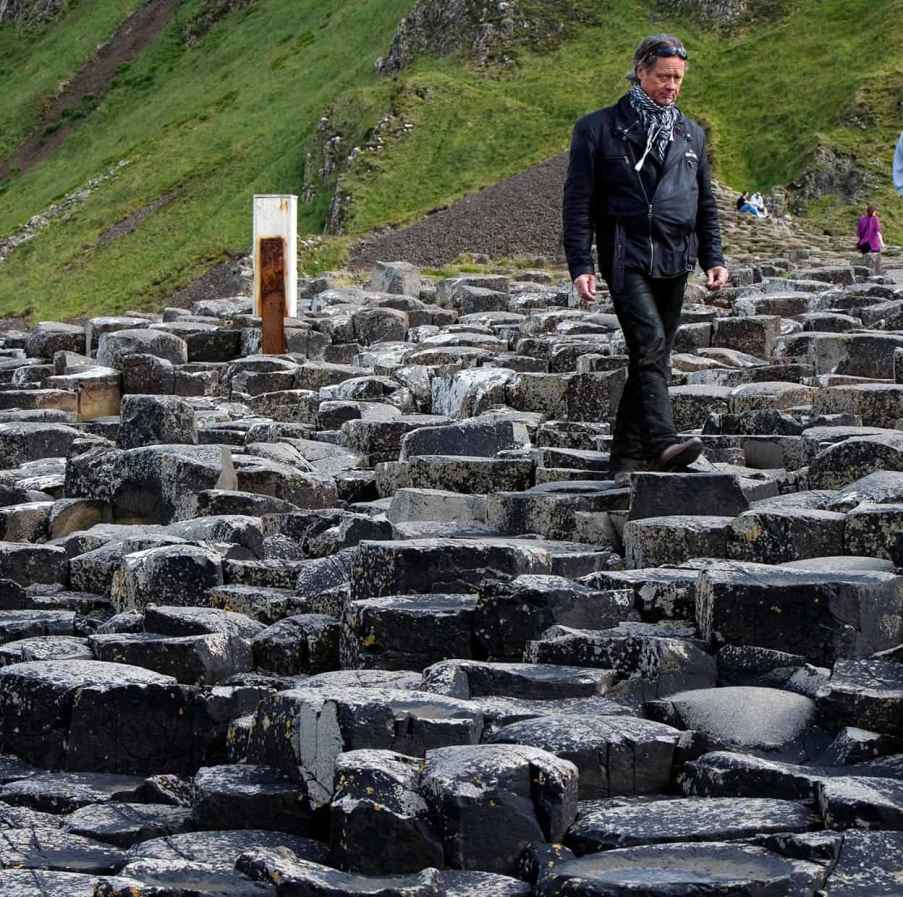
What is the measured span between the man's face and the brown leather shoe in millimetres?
1730

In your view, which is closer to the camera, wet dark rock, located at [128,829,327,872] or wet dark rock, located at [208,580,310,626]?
wet dark rock, located at [128,829,327,872]

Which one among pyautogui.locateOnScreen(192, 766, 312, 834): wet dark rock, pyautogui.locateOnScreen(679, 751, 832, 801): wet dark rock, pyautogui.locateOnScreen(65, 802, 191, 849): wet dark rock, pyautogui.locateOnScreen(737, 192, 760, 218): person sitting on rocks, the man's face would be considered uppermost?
pyautogui.locateOnScreen(737, 192, 760, 218): person sitting on rocks

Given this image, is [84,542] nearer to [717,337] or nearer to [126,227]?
[717,337]

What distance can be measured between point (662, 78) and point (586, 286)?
1.11 m

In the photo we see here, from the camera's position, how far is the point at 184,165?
59656 millimetres

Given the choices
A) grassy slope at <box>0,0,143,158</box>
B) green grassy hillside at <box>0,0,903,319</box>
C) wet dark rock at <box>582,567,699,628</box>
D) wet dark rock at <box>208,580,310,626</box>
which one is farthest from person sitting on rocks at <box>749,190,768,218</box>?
grassy slope at <box>0,0,143,158</box>

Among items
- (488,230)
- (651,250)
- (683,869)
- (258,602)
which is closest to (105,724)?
(258,602)

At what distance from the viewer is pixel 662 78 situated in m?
8.39

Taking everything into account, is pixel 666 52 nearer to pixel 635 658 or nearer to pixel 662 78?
pixel 662 78

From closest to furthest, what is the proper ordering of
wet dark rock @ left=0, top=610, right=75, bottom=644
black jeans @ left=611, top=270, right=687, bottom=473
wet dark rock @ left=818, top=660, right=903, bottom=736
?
wet dark rock @ left=818, top=660, right=903, bottom=736
wet dark rock @ left=0, top=610, right=75, bottom=644
black jeans @ left=611, top=270, right=687, bottom=473

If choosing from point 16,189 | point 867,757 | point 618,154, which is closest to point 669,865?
point 867,757

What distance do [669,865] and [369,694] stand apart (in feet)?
4.52

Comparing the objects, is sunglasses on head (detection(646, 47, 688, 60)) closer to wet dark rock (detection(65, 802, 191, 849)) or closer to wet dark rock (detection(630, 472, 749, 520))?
wet dark rock (detection(630, 472, 749, 520))

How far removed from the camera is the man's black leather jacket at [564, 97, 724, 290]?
27.8 feet
